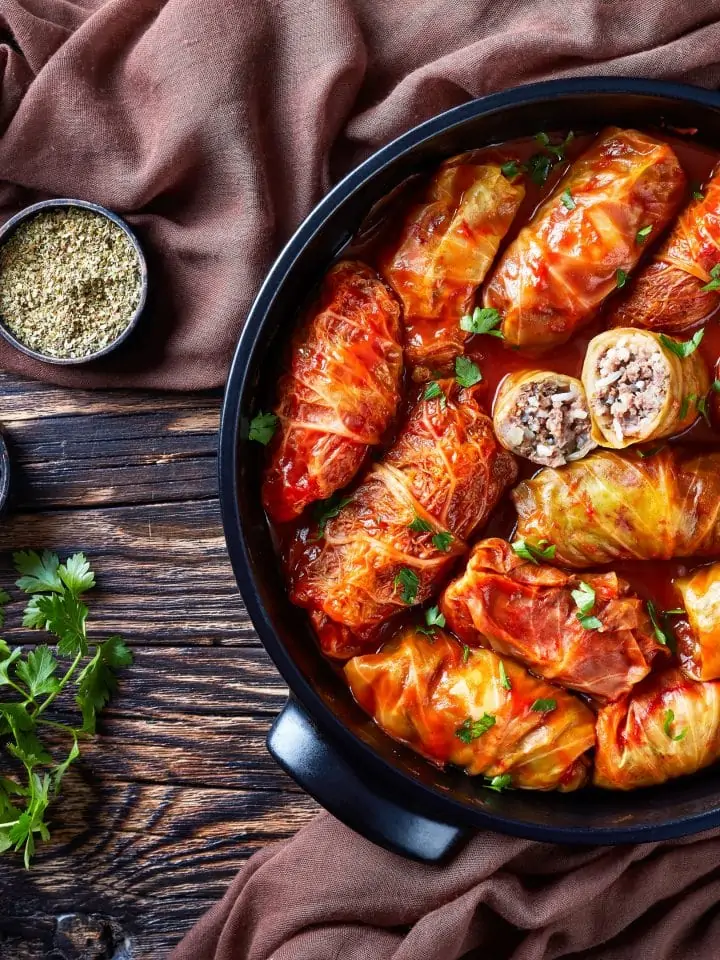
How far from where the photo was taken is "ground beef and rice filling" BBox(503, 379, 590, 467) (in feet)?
10.8

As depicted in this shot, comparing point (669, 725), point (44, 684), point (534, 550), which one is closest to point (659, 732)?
point (669, 725)

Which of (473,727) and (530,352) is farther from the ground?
(530,352)

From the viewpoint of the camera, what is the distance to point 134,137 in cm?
370

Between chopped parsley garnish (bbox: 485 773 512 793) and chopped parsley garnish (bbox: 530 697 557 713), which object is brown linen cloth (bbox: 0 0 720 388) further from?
chopped parsley garnish (bbox: 485 773 512 793)

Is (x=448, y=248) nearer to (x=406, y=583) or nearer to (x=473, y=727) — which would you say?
(x=406, y=583)

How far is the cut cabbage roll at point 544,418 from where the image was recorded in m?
3.29

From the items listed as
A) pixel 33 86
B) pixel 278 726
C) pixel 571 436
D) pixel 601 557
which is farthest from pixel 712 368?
pixel 33 86

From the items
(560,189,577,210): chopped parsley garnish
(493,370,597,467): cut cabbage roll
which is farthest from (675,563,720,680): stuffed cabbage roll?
(560,189,577,210): chopped parsley garnish

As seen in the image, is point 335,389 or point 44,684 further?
point 44,684

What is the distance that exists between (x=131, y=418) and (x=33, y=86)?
1275 mm

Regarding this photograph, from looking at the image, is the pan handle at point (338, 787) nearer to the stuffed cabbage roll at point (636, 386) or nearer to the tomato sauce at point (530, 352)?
the tomato sauce at point (530, 352)

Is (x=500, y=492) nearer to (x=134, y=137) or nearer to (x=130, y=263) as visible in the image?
(x=130, y=263)

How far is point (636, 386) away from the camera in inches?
126

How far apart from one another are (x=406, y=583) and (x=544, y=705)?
0.63 m
